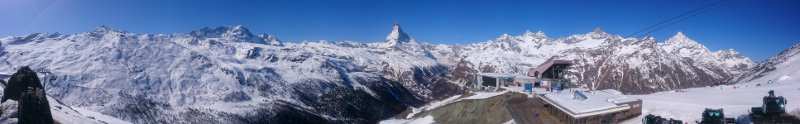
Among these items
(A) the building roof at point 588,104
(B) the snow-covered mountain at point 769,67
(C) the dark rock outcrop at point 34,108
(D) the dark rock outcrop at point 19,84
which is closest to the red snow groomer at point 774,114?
(A) the building roof at point 588,104

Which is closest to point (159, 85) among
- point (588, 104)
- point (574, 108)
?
point (574, 108)

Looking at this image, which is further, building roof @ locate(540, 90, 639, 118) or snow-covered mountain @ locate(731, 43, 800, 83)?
snow-covered mountain @ locate(731, 43, 800, 83)

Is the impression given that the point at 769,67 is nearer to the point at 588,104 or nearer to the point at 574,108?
the point at 588,104

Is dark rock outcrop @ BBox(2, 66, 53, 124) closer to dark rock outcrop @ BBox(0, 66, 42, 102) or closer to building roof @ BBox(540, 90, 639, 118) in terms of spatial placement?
dark rock outcrop @ BBox(0, 66, 42, 102)

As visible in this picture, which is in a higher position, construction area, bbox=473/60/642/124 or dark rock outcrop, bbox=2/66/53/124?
dark rock outcrop, bbox=2/66/53/124

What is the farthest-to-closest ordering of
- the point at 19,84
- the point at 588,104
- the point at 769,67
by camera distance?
the point at 769,67
the point at 588,104
the point at 19,84

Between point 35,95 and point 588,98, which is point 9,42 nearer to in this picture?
point 35,95

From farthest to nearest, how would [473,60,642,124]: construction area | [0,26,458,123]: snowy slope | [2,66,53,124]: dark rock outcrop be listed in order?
1. [0,26,458,123]: snowy slope
2. [473,60,642,124]: construction area
3. [2,66,53,124]: dark rock outcrop

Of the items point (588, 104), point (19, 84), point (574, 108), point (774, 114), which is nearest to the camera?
point (19, 84)

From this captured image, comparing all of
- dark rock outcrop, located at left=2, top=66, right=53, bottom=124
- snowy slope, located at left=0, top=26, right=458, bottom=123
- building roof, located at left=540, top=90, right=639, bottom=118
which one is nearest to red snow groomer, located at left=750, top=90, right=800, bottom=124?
building roof, located at left=540, top=90, right=639, bottom=118

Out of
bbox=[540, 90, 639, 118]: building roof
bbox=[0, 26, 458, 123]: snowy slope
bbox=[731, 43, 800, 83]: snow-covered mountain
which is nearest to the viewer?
bbox=[540, 90, 639, 118]: building roof

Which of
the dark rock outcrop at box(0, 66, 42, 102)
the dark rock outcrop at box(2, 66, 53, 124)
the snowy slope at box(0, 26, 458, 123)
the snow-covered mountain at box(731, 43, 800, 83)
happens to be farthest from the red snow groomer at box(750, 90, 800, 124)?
the snowy slope at box(0, 26, 458, 123)
